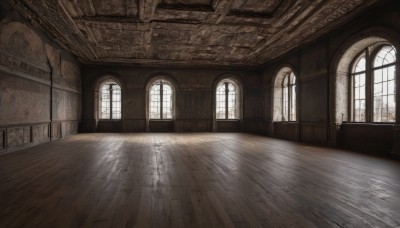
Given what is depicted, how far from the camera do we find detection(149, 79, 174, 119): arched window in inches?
655

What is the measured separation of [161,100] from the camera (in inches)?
657

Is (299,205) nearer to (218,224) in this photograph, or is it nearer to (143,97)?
(218,224)

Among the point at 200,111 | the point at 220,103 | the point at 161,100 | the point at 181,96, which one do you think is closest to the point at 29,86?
→ the point at 161,100

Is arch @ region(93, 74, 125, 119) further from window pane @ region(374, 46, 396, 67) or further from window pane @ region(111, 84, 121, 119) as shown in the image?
window pane @ region(374, 46, 396, 67)

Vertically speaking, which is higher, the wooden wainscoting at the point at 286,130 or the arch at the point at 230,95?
the arch at the point at 230,95

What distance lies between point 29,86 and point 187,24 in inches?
223

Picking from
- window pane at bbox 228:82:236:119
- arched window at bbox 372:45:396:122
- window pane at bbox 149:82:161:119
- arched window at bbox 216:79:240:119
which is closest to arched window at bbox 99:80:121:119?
window pane at bbox 149:82:161:119

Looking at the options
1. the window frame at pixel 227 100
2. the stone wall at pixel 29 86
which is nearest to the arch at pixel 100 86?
the stone wall at pixel 29 86

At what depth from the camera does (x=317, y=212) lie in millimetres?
3021

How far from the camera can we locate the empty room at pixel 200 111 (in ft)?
10.8

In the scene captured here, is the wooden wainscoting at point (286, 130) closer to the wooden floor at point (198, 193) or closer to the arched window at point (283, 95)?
the arched window at point (283, 95)

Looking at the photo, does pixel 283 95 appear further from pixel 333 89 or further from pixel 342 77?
pixel 342 77

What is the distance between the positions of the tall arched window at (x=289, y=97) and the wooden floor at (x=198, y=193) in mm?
7006

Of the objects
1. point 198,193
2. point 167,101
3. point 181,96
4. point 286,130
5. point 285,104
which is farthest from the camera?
point 167,101
